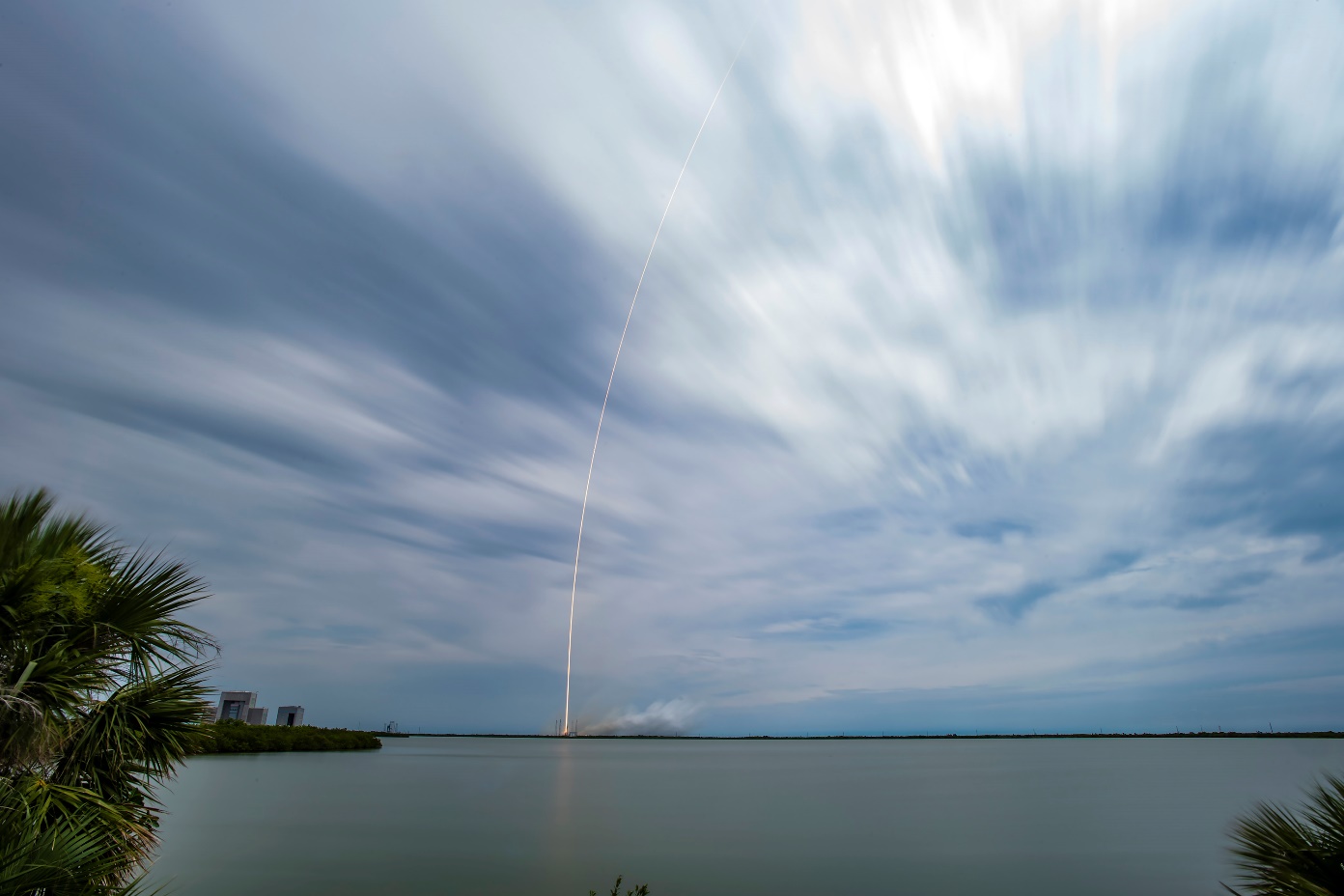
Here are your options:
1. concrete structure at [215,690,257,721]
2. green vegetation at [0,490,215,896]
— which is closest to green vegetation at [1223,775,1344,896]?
green vegetation at [0,490,215,896]

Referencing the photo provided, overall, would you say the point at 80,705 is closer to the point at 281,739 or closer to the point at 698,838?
the point at 698,838

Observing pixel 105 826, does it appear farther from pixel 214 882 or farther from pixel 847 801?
pixel 847 801

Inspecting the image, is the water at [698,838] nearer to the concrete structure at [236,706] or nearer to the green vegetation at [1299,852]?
the green vegetation at [1299,852]

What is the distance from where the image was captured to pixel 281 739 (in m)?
138

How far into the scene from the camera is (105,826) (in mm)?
9039

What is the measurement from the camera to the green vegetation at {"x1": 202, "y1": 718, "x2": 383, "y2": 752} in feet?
393

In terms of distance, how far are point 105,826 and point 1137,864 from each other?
3624 centimetres

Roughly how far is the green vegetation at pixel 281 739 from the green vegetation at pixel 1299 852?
123m

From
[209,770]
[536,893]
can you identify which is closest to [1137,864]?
[536,893]

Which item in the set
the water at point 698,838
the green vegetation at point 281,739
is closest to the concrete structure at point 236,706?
the green vegetation at point 281,739

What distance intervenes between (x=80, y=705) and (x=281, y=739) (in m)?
155

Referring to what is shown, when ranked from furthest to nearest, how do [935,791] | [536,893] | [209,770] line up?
[209,770]
[935,791]
[536,893]

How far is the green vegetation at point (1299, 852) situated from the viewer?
25.3 ft

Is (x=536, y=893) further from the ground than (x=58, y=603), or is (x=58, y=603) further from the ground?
(x=58, y=603)
